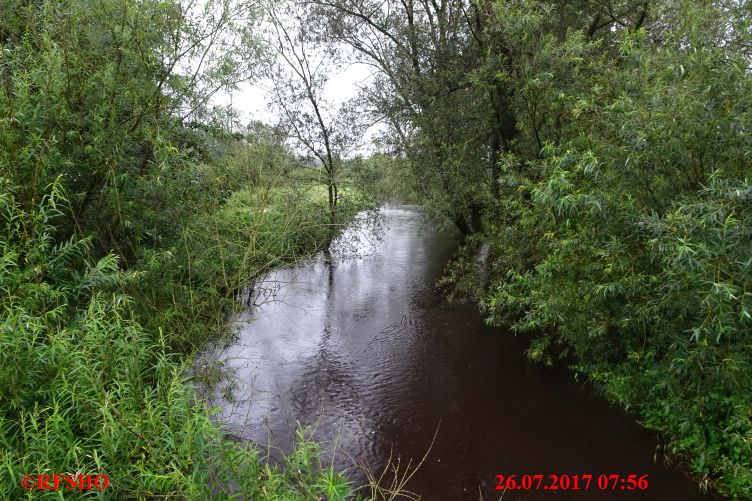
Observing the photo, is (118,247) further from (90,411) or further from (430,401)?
(430,401)

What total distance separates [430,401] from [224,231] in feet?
14.9

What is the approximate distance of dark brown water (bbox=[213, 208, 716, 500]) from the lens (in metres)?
5.15

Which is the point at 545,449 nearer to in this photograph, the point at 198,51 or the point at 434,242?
the point at 198,51

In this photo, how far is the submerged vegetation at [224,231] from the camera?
298 centimetres

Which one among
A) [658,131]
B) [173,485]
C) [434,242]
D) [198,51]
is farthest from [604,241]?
[434,242]

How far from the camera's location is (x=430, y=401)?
22.1ft

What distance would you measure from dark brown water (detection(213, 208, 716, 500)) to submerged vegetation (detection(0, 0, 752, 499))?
598 millimetres

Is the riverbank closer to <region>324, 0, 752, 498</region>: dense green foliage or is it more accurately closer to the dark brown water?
the dark brown water

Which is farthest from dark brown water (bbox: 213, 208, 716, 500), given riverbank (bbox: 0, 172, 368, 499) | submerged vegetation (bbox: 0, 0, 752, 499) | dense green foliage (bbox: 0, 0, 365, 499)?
riverbank (bbox: 0, 172, 368, 499)

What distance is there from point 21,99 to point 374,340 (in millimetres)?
7218

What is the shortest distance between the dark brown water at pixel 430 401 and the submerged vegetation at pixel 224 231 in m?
0.60

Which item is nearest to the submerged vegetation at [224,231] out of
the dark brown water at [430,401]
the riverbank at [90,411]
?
the riverbank at [90,411]

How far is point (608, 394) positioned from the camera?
247 inches

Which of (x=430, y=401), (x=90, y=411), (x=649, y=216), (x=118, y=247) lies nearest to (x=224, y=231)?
(x=118, y=247)
